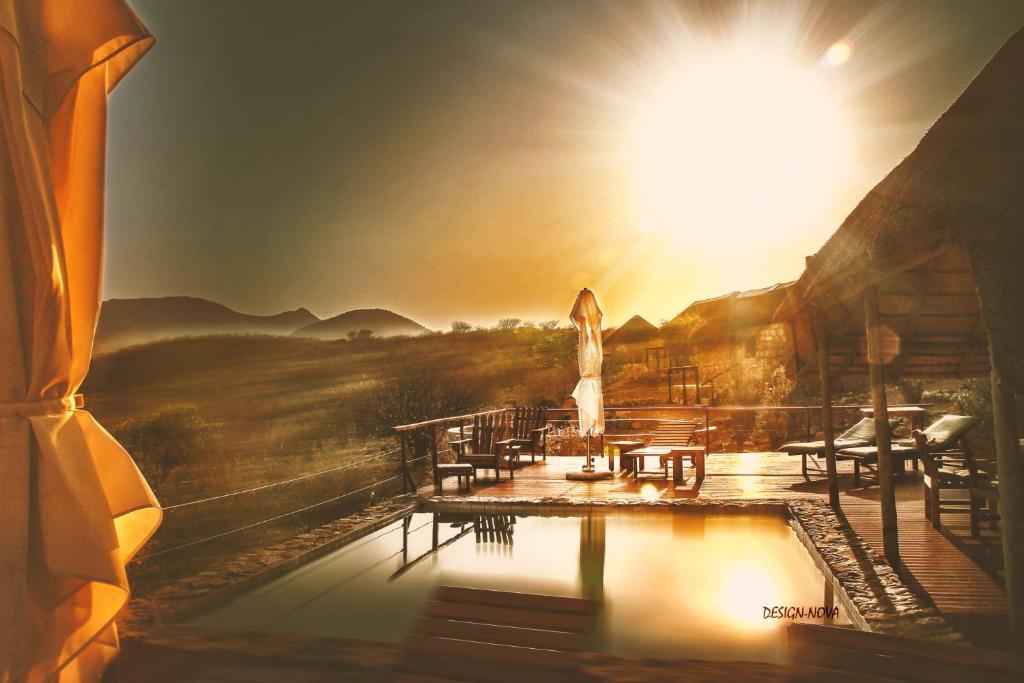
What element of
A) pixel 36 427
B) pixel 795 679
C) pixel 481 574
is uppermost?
pixel 36 427

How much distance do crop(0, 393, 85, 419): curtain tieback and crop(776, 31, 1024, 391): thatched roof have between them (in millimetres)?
2945

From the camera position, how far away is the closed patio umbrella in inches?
332

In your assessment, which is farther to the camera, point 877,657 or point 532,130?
point 532,130

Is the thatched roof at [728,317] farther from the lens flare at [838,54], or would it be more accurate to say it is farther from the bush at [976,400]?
the lens flare at [838,54]

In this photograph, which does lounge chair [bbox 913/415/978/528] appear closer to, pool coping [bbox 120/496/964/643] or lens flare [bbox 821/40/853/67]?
pool coping [bbox 120/496/964/643]

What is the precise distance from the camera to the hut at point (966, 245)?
2467mm

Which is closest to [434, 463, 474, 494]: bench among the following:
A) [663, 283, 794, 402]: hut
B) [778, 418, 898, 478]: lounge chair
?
[778, 418, 898, 478]: lounge chair

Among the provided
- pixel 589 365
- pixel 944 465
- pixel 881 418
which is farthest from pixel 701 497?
pixel 881 418

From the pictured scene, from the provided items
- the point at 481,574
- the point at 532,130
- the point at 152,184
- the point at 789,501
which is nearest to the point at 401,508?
the point at 481,574

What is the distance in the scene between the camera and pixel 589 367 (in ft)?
28.2

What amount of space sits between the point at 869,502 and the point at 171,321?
51.0ft

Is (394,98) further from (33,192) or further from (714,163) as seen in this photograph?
(33,192)

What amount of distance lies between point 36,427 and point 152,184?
18049 mm

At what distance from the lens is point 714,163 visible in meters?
18.5
